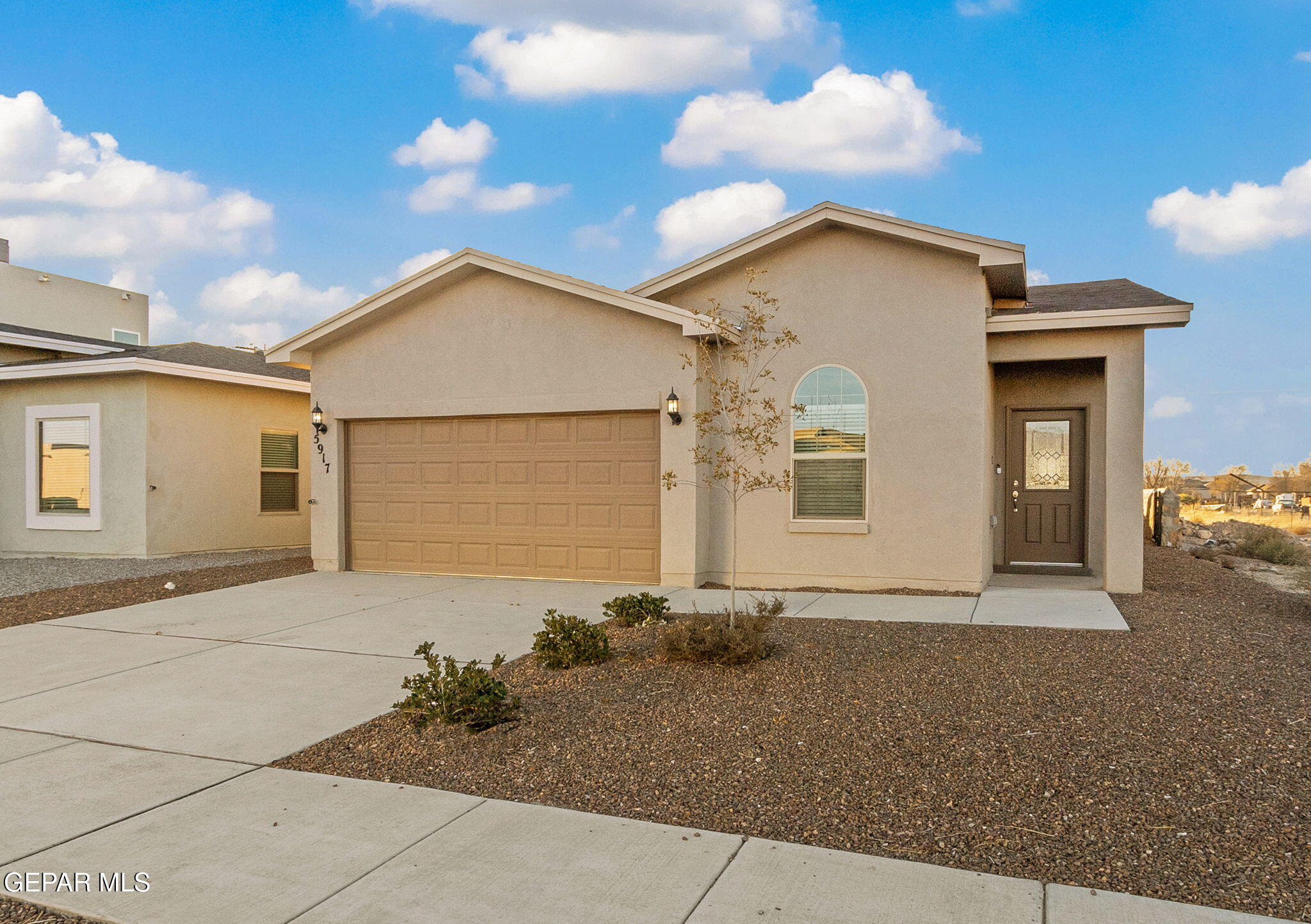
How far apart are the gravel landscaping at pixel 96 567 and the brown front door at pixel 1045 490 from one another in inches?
447

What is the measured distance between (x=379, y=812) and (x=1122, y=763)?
3.72 metres

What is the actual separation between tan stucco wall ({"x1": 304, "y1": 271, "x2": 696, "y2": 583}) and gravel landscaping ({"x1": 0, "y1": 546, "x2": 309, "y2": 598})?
2.42 metres

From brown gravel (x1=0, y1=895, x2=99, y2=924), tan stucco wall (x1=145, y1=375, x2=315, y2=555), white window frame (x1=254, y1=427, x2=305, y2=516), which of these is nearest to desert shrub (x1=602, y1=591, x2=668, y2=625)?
brown gravel (x1=0, y1=895, x2=99, y2=924)

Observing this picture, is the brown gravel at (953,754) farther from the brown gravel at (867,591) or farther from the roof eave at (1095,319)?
the roof eave at (1095,319)

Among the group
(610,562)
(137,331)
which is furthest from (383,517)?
(137,331)

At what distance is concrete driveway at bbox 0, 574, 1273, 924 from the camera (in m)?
3.17

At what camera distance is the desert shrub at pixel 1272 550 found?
14.6m

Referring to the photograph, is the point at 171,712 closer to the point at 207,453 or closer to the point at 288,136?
the point at 207,453

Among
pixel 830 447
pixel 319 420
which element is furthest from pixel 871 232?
pixel 319 420

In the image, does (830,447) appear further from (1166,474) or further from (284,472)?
(1166,474)

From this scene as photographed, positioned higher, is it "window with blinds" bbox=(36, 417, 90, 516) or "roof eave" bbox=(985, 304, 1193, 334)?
"roof eave" bbox=(985, 304, 1193, 334)

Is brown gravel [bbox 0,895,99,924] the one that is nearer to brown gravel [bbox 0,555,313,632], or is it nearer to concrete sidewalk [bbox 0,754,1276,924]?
concrete sidewalk [bbox 0,754,1276,924]

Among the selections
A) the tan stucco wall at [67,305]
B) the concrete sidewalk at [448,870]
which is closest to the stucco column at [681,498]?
the concrete sidewalk at [448,870]

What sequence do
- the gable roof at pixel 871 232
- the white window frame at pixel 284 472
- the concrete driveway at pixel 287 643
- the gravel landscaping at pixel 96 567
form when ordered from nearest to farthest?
the concrete driveway at pixel 287 643, the gable roof at pixel 871 232, the gravel landscaping at pixel 96 567, the white window frame at pixel 284 472
